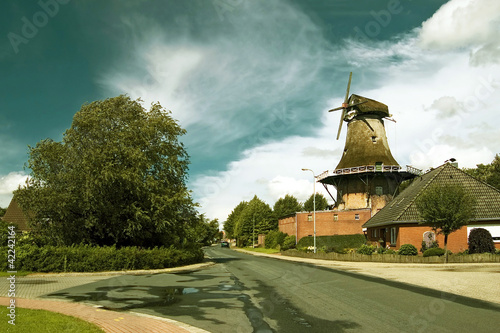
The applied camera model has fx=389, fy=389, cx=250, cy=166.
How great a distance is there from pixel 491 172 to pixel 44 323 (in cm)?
7041

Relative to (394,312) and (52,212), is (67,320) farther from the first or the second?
(52,212)

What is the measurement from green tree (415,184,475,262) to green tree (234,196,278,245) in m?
58.2

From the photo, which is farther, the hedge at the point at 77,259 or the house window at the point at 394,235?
the house window at the point at 394,235

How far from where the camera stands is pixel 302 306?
10.8 metres

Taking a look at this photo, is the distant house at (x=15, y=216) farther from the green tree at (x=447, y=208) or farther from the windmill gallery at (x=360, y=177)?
the green tree at (x=447, y=208)

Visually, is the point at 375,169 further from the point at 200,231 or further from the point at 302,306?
the point at 302,306

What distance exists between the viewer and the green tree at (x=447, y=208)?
88.7ft

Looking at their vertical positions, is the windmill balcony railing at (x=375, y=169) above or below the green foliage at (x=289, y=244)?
above

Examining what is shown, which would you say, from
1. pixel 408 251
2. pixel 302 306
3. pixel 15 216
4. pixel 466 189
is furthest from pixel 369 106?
pixel 302 306

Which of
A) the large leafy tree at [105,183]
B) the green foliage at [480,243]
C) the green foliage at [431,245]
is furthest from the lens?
the green foliage at [431,245]

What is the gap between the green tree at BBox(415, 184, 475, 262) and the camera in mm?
27031

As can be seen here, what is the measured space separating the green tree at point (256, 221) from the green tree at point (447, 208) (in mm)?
58230

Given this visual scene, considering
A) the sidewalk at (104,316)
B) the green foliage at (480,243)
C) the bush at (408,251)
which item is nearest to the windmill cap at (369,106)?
the green foliage at (480,243)

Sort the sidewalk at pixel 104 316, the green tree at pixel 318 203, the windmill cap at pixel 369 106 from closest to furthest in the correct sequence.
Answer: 1. the sidewalk at pixel 104 316
2. the windmill cap at pixel 369 106
3. the green tree at pixel 318 203
